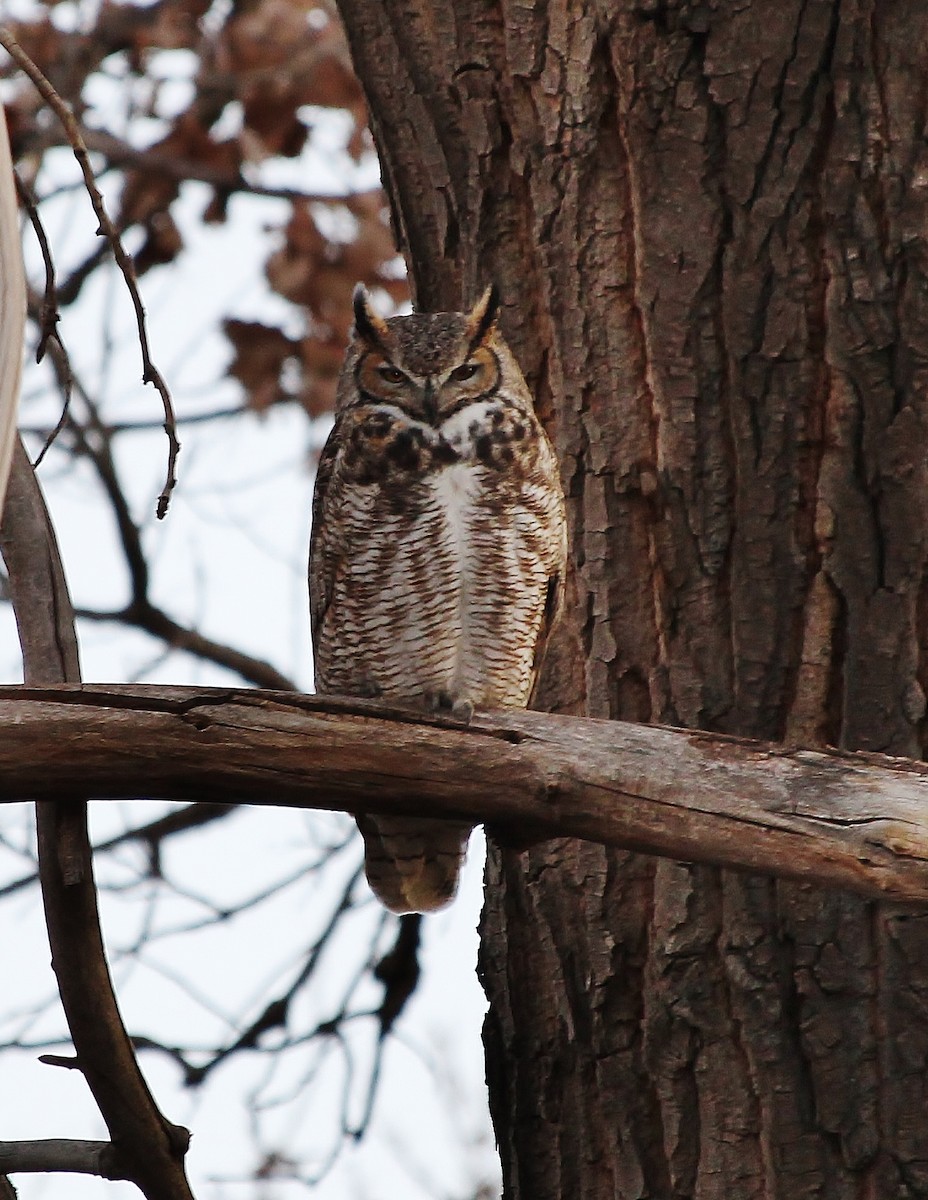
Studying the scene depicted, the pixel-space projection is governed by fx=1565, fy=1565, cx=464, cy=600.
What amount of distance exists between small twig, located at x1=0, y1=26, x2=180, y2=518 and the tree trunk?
0.93m

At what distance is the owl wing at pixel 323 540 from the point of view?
9.38ft

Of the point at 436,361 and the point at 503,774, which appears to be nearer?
the point at 503,774

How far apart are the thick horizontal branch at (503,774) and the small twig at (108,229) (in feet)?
0.94

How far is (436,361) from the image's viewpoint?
289 cm

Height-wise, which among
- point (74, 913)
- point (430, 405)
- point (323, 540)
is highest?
point (430, 405)

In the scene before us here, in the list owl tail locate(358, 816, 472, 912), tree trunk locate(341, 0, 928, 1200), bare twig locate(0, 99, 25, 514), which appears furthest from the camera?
owl tail locate(358, 816, 472, 912)

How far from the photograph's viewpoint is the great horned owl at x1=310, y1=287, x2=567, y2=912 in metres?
2.76

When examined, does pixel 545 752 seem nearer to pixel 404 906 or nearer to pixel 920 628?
pixel 920 628

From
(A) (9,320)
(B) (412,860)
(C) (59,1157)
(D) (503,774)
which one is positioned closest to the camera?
(A) (9,320)

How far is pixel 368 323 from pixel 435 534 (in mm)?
521

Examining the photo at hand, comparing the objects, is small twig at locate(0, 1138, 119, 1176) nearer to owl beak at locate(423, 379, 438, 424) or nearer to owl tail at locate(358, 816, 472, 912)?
owl tail at locate(358, 816, 472, 912)

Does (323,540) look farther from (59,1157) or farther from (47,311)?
(59,1157)

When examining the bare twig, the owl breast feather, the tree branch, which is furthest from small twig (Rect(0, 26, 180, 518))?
the owl breast feather

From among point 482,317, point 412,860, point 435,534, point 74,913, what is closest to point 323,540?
point 435,534
